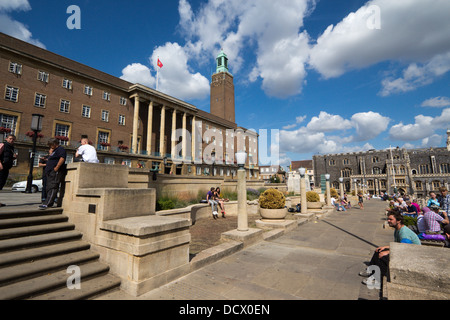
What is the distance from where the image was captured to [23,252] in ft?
11.8

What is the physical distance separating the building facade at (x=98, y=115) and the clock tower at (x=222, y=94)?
12818 millimetres

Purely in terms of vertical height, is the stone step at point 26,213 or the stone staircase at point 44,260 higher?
the stone step at point 26,213

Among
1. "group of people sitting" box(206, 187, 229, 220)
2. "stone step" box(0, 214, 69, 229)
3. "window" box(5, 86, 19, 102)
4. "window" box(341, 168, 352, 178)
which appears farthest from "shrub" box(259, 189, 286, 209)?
"window" box(341, 168, 352, 178)

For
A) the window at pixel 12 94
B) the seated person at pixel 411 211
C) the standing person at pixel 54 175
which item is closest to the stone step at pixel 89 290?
the standing person at pixel 54 175

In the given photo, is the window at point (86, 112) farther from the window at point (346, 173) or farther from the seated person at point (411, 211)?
the window at point (346, 173)

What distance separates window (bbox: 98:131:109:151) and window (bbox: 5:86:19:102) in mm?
10338

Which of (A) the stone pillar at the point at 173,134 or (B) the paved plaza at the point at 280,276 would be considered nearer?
(B) the paved plaza at the point at 280,276

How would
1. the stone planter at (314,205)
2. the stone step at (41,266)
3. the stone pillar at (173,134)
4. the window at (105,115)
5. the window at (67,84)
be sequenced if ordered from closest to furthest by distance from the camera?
the stone step at (41,266) → the stone planter at (314,205) → the window at (67,84) → the window at (105,115) → the stone pillar at (173,134)

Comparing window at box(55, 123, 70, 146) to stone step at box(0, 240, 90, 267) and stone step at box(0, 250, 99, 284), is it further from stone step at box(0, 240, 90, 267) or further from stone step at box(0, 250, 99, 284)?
stone step at box(0, 250, 99, 284)

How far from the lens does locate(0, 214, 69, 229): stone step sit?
4.00 metres

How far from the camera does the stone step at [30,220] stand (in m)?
4.00
